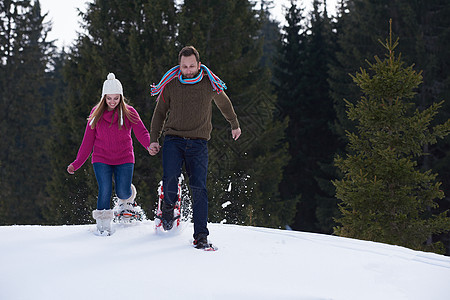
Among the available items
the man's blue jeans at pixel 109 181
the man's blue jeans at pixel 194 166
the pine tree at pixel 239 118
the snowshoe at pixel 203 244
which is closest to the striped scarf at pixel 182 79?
the man's blue jeans at pixel 194 166

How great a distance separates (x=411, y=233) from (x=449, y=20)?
38.7 feet

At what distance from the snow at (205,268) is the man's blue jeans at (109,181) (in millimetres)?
395

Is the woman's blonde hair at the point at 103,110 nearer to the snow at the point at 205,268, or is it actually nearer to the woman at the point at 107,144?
the woman at the point at 107,144

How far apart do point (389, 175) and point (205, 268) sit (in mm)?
7395

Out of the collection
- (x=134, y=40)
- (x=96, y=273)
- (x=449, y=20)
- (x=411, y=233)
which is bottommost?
(x=411, y=233)

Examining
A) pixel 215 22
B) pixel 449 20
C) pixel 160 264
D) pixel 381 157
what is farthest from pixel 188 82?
pixel 449 20

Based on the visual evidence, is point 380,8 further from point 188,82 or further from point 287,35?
point 188,82

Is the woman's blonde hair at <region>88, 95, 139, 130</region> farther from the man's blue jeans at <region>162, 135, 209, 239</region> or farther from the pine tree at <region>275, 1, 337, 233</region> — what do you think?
the pine tree at <region>275, 1, 337, 233</region>

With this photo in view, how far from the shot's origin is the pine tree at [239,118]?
14.1 metres

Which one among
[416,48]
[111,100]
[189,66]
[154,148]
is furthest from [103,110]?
[416,48]

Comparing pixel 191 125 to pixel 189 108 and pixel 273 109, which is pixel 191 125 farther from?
pixel 273 109

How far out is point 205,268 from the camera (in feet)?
12.5

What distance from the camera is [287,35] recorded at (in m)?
25.1

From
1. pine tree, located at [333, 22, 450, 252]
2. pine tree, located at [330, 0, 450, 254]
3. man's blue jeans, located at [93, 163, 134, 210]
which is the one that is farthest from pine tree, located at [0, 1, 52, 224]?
man's blue jeans, located at [93, 163, 134, 210]
